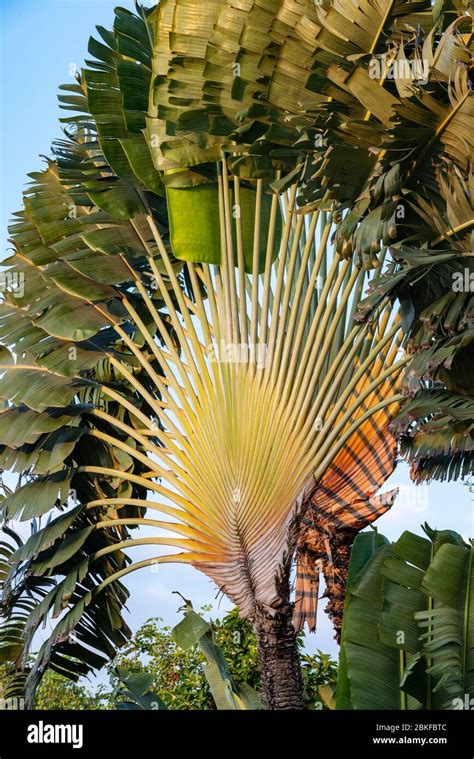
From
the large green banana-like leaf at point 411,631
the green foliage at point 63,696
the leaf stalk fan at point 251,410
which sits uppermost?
the leaf stalk fan at point 251,410

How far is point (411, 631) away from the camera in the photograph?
578 centimetres

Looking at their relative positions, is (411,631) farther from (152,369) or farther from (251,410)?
(152,369)

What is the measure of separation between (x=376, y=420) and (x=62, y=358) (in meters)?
3.42

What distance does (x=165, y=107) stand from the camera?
7.57 metres

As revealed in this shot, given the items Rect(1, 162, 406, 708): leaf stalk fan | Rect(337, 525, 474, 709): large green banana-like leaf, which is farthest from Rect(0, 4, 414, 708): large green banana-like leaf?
Rect(337, 525, 474, 709): large green banana-like leaf

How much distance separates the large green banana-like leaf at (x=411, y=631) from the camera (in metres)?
5.61

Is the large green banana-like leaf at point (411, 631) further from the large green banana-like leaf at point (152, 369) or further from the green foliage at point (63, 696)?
the green foliage at point (63, 696)

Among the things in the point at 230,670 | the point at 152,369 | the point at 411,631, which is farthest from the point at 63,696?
the point at 411,631

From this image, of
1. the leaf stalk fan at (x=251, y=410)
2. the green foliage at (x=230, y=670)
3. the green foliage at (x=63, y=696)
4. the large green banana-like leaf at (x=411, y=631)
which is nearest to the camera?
the large green banana-like leaf at (x=411, y=631)

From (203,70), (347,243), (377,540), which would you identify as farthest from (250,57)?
(377,540)

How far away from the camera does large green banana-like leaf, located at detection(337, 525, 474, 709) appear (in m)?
5.61

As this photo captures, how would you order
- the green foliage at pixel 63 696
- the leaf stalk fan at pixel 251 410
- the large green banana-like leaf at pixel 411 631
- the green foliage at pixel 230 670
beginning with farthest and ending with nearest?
the green foliage at pixel 63 696, the green foliage at pixel 230 670, the leaf stalk fan at pixel 251 410, the large green banana-like leaf at pixel 411 631

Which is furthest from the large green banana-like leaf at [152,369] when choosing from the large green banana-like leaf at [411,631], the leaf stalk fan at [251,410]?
the large green banana-like leaf at [411,631]
